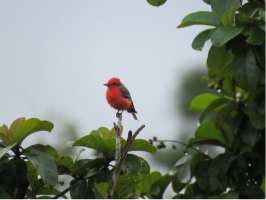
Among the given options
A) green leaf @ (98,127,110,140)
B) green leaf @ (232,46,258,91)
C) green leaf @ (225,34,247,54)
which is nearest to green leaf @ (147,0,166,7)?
green leaf @ (225,34,247,54)

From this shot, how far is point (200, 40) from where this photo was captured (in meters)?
2.82

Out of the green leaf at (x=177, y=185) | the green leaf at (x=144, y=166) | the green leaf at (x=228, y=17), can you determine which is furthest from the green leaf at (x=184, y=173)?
the green leaf at (x=228, y=17)

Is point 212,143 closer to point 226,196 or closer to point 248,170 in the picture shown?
point 248,170

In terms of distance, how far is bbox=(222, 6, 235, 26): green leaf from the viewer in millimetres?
2697

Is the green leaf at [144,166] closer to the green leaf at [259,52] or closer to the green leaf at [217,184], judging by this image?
the green leaf at [217,184]

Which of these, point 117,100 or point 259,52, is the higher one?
point 259,52

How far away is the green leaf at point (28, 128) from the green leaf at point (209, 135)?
1.80 m

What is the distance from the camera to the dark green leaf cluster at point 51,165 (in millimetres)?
2426

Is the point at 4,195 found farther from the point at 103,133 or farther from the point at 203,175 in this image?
the point at 203,175

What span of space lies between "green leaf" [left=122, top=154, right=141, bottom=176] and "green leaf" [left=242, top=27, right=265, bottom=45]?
113 cm

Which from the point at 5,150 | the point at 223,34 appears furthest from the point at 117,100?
the point at 5,150

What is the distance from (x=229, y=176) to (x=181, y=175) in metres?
0.46

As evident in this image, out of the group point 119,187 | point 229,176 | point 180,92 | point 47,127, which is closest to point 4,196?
point 47,127

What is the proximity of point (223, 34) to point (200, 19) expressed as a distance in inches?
11.4
